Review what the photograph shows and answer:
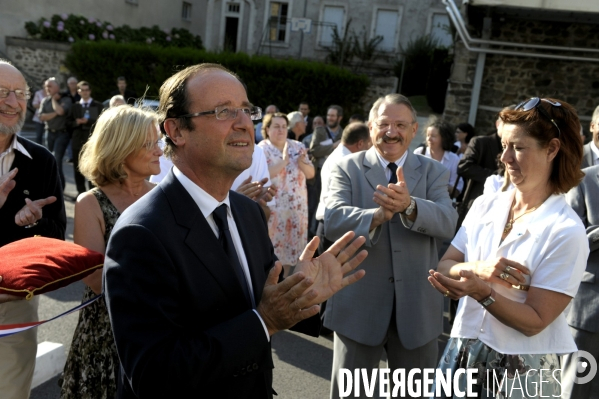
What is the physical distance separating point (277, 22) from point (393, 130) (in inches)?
1050

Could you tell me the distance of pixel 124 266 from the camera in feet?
5.89

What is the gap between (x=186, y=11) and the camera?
3111cm

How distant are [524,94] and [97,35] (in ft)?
56.0

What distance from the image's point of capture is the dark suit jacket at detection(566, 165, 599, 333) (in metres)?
3.52

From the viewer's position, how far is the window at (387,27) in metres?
27.4

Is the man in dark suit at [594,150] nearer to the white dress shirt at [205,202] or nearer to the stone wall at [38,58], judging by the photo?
the white dress shirt at [205,202]

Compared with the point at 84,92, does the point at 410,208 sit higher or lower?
higher

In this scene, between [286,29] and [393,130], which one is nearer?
[393,130]

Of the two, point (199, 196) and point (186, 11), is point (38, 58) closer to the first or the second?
point (186, 11)

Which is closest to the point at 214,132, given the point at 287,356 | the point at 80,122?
the point at 287,356

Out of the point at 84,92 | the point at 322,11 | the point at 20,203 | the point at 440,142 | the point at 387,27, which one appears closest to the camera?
the point at 20,203

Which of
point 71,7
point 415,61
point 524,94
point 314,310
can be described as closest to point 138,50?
point 71,7

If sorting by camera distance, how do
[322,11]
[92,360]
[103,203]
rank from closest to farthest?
[92,360], [103,203], [322,11]

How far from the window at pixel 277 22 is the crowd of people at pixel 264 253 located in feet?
85.2
